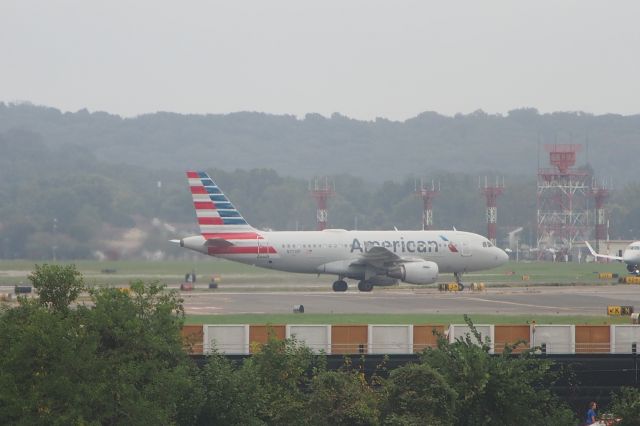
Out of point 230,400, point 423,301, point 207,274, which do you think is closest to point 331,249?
point 423,301

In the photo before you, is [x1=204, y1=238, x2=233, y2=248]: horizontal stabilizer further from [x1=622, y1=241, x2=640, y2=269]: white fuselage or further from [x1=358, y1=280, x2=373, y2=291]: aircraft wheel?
[x1=622, y1=241, x2=640, y2=269]: white fuselage

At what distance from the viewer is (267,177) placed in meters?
162

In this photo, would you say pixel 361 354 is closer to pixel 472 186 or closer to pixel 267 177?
pixel 267 177

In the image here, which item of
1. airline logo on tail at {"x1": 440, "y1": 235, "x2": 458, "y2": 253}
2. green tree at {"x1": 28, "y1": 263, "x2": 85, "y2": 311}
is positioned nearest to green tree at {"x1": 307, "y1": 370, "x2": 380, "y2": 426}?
green tree at {"x1": 28, "y1": 263, "x2": 85, "y2": 311}

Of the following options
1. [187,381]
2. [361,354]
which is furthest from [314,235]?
[187,381]

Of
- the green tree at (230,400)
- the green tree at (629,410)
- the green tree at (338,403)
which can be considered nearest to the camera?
the green tree at (629,410)

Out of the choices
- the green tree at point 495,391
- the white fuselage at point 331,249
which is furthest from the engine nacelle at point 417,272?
the green tree at point 495,391

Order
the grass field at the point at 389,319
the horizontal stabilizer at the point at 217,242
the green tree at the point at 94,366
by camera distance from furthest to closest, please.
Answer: the horizontal stabilizer at the point at 217,242
the grass field at the point at 389,319
the green tree at the point at 94,366

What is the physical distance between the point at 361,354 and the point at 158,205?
209 ft

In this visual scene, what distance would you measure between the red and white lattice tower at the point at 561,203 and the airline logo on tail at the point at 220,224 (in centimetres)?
7660

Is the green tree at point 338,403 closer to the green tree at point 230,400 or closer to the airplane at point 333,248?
the green tree at point 230,400

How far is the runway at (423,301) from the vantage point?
6006cm

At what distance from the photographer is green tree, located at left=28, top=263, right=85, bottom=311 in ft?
107

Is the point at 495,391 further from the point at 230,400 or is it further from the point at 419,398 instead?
the point at 230,400
